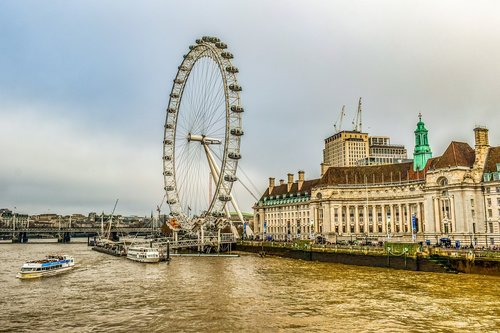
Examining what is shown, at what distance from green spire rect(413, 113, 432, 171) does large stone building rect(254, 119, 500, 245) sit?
1.6 inches

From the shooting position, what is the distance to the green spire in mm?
100875

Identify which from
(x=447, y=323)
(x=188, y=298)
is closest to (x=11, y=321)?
(x=188, y=298)

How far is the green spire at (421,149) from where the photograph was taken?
101 metres

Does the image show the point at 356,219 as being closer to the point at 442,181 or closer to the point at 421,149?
the point at 421,149

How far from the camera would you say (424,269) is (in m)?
53.3

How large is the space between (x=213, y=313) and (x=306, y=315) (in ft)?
20.2

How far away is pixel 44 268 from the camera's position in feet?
178

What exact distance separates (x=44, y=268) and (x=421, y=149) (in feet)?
262

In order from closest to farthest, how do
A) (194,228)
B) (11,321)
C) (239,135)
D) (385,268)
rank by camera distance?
(11,321) → (385,268) → (239,135) → (194,228)

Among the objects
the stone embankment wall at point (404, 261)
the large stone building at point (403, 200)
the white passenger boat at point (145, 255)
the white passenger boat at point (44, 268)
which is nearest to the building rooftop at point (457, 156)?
the large stone building at point (403, 200)

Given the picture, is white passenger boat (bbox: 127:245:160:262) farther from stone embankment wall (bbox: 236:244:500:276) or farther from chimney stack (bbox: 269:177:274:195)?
chimney stack (bbox: 269:177:274:195)

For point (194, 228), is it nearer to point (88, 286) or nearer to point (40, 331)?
point (88, 286)

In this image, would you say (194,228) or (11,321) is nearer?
(11,321)

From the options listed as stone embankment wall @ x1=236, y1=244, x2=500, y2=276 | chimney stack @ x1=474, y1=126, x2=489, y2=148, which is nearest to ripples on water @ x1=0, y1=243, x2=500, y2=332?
stone embankment wall @ x1=236, y1=244, x2=500, y2=276
